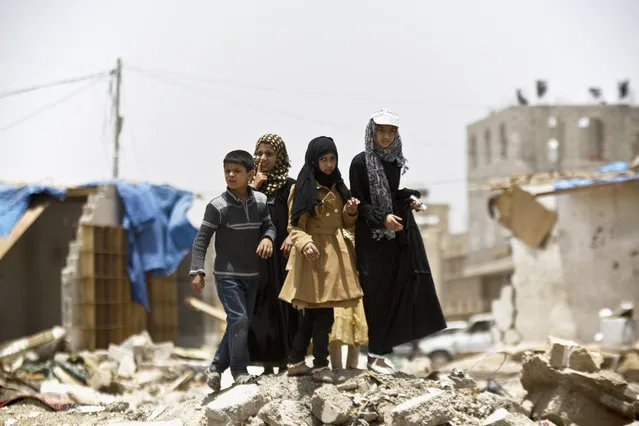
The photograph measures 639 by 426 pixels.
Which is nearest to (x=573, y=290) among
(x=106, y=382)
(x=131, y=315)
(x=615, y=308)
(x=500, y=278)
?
(x=615, y=308)

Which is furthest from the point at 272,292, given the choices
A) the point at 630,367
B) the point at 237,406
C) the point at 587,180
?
the point at 587,180

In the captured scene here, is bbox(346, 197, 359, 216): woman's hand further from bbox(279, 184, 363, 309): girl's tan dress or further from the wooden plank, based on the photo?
the wooden plank

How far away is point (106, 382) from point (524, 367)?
5.24 m

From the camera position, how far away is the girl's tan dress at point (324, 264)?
5590mm

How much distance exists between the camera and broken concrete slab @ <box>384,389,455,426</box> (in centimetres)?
525

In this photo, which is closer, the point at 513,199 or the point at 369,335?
the point at 369,335

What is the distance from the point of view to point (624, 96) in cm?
4138

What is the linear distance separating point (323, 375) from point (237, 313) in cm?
70

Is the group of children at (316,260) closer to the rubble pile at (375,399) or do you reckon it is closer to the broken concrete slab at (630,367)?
the rubble pile at (375,399)

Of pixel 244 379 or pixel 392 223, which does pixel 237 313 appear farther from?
pixel 392 223

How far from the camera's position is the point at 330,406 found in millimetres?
5320

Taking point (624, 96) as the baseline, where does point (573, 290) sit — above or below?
below

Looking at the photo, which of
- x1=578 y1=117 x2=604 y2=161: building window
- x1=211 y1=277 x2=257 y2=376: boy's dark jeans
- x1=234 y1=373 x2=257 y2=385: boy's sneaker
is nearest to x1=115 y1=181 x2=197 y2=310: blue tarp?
x1=211 y1=277 x2=257 y2=376: boy's dark jeans

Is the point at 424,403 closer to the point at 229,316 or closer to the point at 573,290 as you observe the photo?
the point at 229,316
